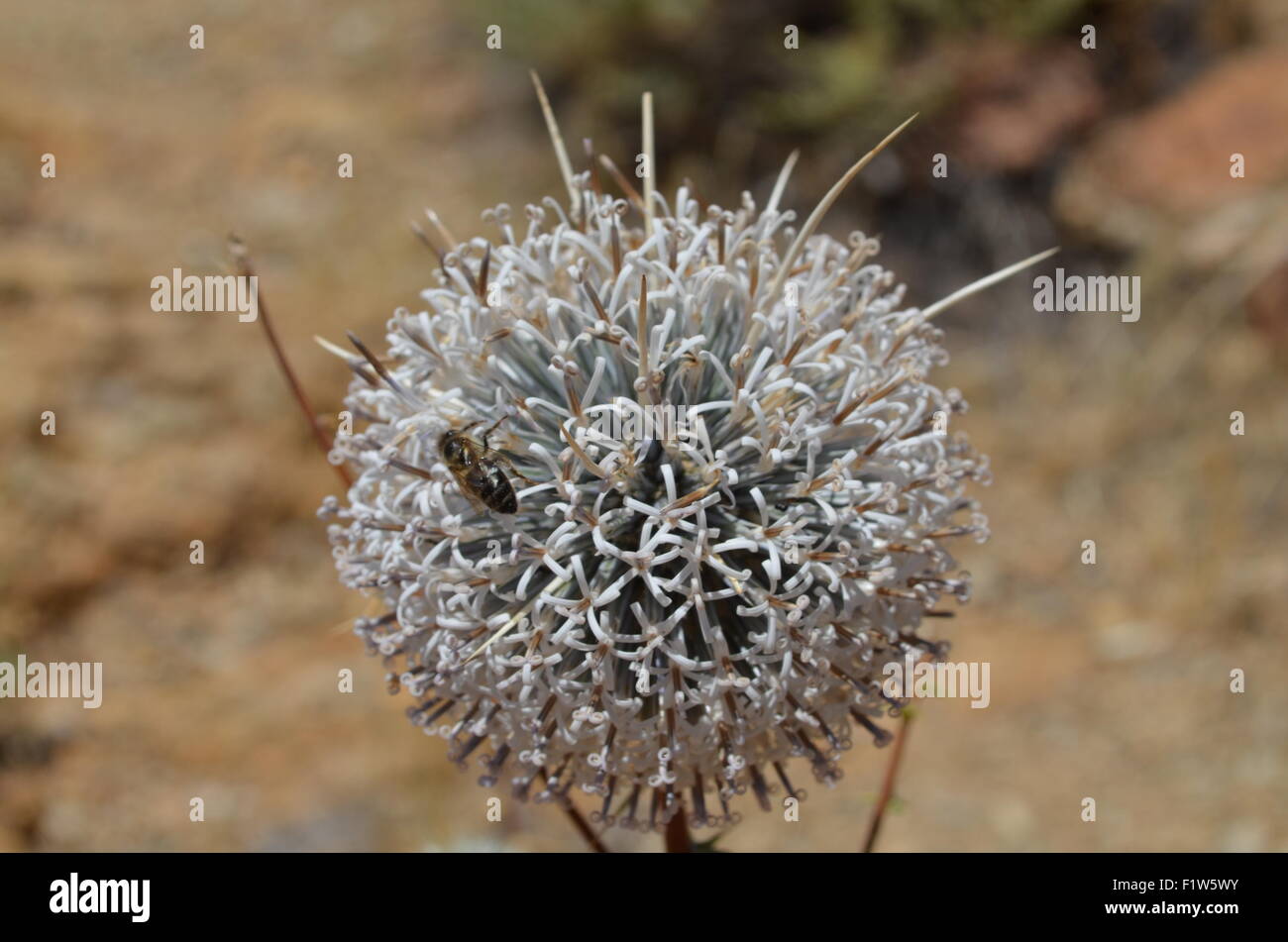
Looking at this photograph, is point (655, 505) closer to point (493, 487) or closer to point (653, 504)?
point (653, 504)

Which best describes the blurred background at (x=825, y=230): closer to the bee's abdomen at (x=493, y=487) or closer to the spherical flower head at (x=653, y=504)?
the spherical flower head at (x=653, y=504)

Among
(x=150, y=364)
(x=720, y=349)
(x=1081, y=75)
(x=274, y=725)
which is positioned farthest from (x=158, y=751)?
(x=1081, y=75)

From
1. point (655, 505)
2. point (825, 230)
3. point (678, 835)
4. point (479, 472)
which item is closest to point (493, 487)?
point (479, 472)

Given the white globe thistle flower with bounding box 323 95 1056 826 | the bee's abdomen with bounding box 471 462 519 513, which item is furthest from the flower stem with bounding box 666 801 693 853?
the bee's abdomen with bounding box 471 462 519 513

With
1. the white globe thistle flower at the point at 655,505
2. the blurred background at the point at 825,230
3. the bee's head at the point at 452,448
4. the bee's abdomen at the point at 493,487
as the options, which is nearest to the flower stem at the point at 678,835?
the white globe thistle flower at the point at 655,505

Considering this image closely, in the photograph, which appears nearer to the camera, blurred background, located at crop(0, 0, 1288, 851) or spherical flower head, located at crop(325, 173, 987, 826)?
spherical flower head, located at crop(325, 173, 987, 826)

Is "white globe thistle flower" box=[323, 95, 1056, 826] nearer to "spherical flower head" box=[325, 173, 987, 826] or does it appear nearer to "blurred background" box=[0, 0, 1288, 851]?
"spherical flower head" box=[325, 173, 987, 826]

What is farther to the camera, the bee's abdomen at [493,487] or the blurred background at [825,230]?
the blurred background at [825,230]

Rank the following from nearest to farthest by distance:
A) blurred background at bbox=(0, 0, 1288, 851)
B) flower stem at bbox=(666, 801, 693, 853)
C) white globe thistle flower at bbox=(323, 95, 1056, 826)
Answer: white globe thistle flower at bbox=(323, 95, 1056, 826), flower stem at bbox=(666, 801, 693, 853), blurred background at bbox=(0, 0, 1288, 851)
